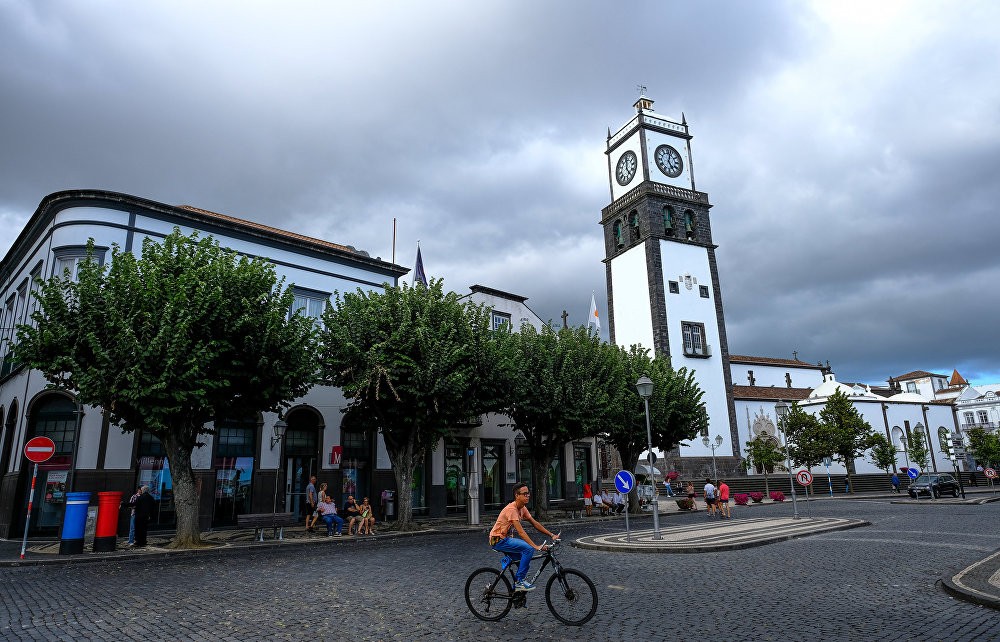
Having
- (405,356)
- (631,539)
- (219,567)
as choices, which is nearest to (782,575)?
(631,539)

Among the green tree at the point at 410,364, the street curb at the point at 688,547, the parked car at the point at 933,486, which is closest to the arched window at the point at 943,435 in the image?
the parked car at the point at 933,486

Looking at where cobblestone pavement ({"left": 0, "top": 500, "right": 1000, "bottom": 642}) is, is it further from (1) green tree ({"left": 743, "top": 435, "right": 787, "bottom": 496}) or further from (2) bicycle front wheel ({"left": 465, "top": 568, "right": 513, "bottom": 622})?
(1) green tree ({"left": 743, "top": 435, "right": 787, "bottom": 496})

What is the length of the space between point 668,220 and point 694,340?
1127 cm

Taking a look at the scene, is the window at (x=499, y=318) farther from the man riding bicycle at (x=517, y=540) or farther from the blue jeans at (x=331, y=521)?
the man riding bicycle at (x=517, y=540)

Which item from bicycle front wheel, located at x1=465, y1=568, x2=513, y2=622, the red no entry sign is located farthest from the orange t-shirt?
the red no entry sign

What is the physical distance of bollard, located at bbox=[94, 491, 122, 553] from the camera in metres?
16.7

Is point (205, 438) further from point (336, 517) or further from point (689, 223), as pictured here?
point (689, 223)

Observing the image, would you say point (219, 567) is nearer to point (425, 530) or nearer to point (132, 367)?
point (132, 367)

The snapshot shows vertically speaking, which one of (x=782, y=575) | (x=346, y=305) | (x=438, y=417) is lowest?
(x=782, y=575)

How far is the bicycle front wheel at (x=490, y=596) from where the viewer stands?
8180mm

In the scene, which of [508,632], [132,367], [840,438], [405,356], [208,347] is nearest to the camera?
[508,632]

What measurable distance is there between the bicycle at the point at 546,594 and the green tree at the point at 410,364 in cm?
1282

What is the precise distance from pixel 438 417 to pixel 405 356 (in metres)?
2.88

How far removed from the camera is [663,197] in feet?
184
